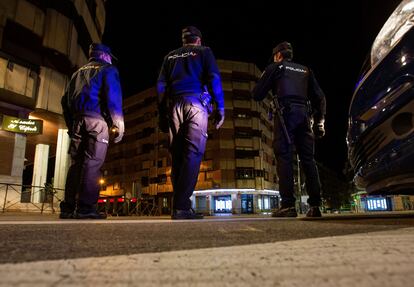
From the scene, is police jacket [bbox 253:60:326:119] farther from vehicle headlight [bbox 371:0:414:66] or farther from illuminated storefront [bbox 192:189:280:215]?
illuminated storefront [bbox 192:189:280:215]

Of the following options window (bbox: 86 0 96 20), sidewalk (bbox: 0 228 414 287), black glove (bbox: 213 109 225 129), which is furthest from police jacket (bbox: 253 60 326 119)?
window (bbox: 86 0 96 20)

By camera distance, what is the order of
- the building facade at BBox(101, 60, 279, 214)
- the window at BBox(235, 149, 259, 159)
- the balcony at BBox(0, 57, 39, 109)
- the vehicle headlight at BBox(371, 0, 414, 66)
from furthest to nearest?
1. the window at BBox(235, 149, 259, 159)
2. the building facade at BBox(101, 60, 279, 214)
3. the balcony at BBox(0, 57, 39, 109)
4. the vehicle headlight at BBox(371, 0, 414, 66)

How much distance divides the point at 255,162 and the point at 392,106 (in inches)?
1730

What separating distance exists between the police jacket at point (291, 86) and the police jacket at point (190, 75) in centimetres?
105

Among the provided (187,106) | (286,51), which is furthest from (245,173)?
(187,106)

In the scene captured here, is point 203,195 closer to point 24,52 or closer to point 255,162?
point 255,162

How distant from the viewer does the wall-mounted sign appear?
49.9ft

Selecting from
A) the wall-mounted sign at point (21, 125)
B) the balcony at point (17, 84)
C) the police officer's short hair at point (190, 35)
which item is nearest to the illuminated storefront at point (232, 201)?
the wall-mounted sign at point (21, 125)

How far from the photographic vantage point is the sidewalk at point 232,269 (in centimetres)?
72

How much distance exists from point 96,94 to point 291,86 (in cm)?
257

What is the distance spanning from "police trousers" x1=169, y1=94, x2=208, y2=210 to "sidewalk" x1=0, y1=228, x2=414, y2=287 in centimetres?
230

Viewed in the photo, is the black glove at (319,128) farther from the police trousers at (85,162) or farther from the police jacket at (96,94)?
the police trousers at (85,162)

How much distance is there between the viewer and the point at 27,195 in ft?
54.7

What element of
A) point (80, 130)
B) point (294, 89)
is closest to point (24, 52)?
point (80, 130)
